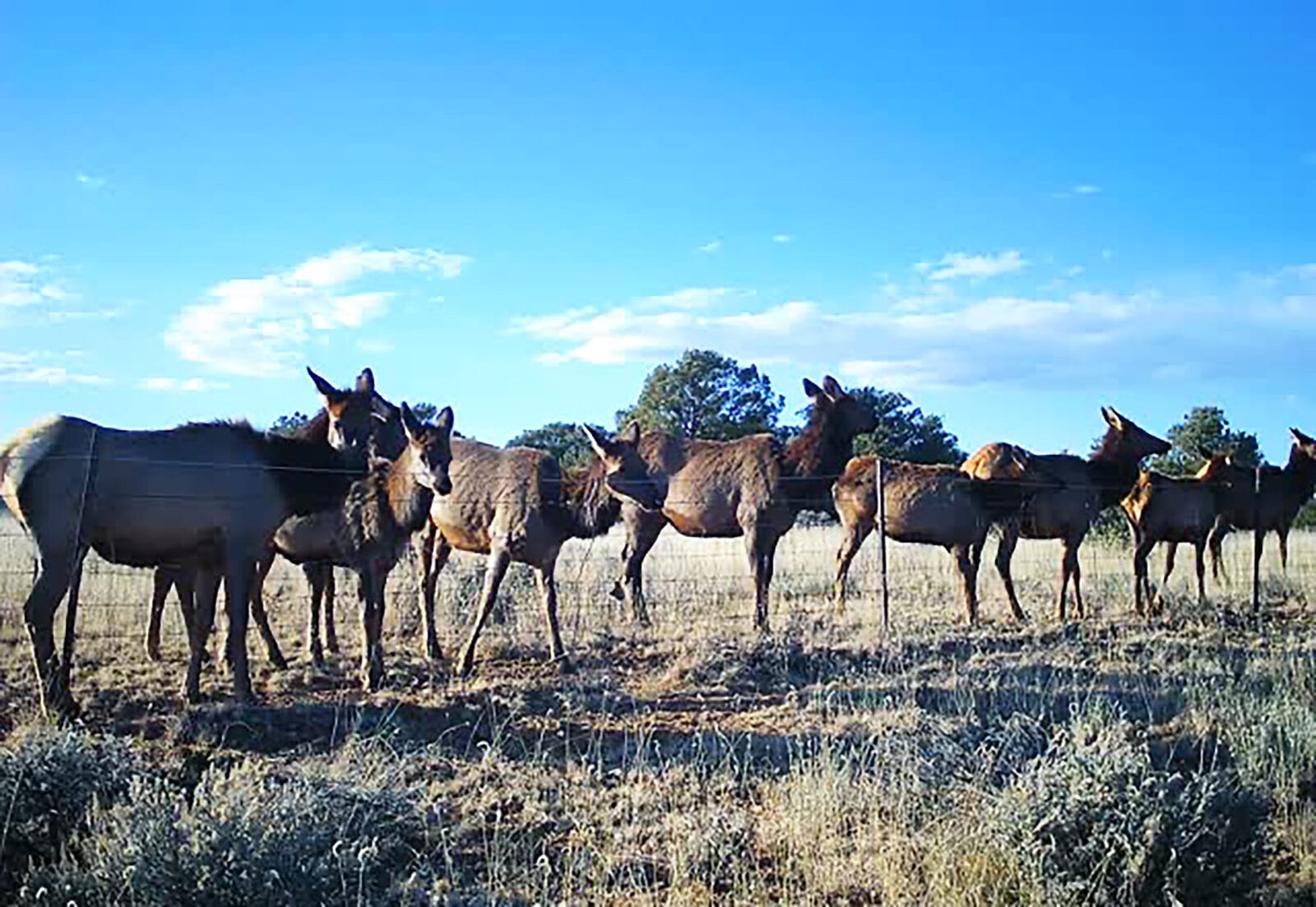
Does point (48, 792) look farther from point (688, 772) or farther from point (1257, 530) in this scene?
point (1257, 530)

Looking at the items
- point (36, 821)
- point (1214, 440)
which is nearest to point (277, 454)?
point (36, 821)

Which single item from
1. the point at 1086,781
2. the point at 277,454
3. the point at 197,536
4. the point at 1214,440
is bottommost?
the point at 1086,781

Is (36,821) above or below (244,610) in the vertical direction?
below

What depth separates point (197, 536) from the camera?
9.95 meters

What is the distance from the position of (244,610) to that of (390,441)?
279 cm

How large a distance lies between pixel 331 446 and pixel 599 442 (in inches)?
137

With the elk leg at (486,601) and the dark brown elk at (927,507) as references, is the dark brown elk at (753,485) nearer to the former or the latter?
the dark brown elk at (927,507)

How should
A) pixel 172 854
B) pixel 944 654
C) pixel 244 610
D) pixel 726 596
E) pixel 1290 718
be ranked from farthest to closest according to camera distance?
pixel 726 596 < pixel 944 654 < pixel 244 610 < pixel 1290 718 < pixel 172 854

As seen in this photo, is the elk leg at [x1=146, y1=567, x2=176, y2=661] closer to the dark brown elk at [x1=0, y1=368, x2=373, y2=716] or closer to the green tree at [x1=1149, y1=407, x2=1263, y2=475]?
the dark brown elk at [x1=0, y1=368, x2=373, y2=716]

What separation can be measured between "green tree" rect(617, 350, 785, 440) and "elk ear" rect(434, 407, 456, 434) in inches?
1042

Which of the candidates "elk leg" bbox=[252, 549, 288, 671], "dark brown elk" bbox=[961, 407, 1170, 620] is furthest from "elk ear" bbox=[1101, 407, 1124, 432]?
"elk leg" bbox=[252, 549, 288, 671]

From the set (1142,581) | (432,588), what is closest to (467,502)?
(432,588)

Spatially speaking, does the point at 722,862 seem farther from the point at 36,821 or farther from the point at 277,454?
the point at 277,454

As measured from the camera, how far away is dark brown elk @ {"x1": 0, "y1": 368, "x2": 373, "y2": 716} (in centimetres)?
903
